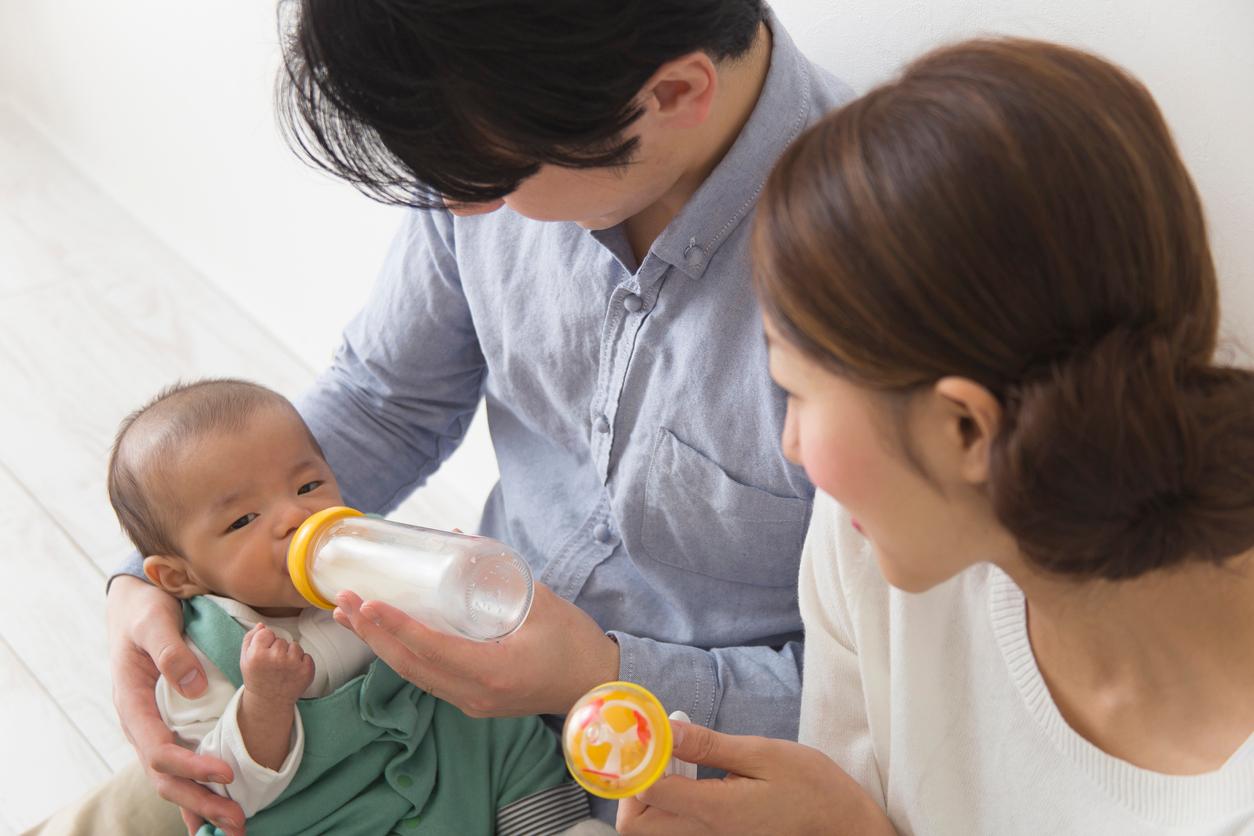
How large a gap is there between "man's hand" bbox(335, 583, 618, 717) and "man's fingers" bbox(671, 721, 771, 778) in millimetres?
181

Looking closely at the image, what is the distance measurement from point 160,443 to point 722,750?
2.25 feet

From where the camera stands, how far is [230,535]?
1.27 meters

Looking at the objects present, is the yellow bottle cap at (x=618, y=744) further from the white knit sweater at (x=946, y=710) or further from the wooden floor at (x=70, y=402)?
the wooden floor at (x=70, y=402)

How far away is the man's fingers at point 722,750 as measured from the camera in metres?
0.98

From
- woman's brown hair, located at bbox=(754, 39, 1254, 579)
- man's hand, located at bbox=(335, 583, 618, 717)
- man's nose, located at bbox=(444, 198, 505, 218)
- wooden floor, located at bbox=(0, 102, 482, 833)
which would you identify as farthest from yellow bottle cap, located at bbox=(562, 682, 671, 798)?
wooden floor, located at bbox=(0, 102, 482, 833)

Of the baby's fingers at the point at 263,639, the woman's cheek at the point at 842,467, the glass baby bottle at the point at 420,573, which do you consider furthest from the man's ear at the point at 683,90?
the baby's fingers at the point at 263,639

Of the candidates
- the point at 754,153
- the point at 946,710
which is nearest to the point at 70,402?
the point at 754,153

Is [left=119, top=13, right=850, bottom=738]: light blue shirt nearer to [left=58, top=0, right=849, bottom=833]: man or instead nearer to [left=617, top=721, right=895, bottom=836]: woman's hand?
[left=58, top=0, right=849, bottom=833]: man

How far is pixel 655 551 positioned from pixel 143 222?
6.88ft

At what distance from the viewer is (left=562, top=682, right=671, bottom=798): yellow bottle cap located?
896 mm

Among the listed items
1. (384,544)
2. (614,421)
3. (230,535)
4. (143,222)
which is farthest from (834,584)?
(143,222)

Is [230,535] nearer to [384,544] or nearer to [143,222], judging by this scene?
[384,544]

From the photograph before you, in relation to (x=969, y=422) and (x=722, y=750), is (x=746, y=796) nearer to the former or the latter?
(x=722, y=750)

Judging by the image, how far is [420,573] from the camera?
3.67 feet
